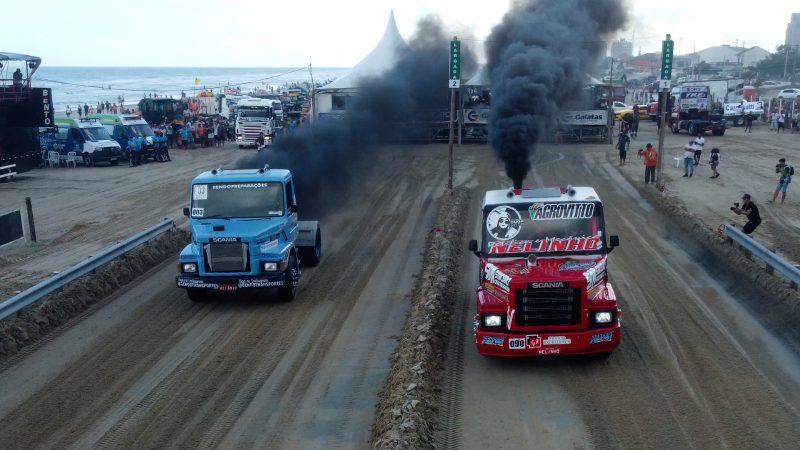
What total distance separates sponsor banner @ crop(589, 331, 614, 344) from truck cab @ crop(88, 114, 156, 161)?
32727 millimetres

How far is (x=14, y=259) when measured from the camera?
1809 centimetres

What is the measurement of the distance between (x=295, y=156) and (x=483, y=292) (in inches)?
383

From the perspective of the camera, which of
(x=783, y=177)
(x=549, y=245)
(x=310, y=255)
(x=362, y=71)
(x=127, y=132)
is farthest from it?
(x=362, y=71)

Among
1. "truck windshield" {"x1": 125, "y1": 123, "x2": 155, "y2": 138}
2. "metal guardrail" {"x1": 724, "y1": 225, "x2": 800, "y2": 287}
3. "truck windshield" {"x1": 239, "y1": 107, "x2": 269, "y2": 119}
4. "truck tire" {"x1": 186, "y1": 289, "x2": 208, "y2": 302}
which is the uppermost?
"truck windshield" {"x1": 239, "y1": 107, "x2": 269, "y2": 119}

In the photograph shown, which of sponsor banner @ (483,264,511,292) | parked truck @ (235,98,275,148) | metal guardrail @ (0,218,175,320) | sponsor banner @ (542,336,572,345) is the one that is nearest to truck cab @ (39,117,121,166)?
parked truck @ (235,98,275,148)

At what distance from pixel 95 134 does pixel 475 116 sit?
19652 mm

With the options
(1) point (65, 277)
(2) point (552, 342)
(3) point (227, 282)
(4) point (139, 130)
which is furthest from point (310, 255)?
(4) point (139, 130)

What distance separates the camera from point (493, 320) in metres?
9.97

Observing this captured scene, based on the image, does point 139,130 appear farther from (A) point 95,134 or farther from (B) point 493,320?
(B) point 493,320

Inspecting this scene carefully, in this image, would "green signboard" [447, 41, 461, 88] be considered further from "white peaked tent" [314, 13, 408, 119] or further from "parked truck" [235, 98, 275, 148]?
"parked truck" [235, 98, 275, 148]

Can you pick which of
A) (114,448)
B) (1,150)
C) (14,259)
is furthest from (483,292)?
(1,150)

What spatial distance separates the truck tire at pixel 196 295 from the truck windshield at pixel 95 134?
88.9 ft

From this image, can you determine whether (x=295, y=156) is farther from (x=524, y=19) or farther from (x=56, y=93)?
(x=56, y=93)

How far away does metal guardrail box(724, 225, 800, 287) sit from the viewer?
41.2 feet
